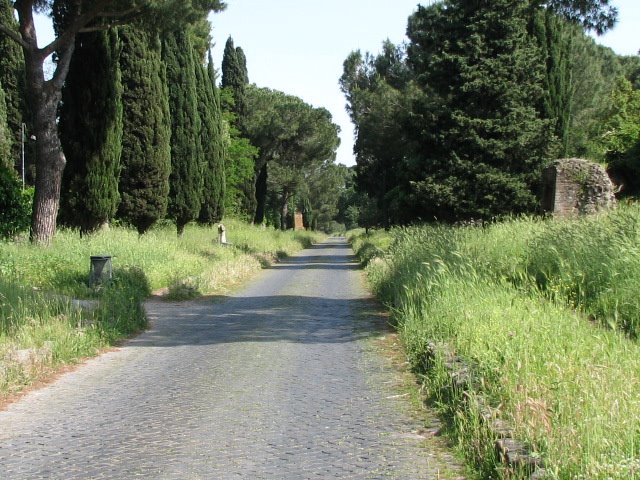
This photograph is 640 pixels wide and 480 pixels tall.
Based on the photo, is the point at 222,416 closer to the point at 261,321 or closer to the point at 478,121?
the point at 261,321

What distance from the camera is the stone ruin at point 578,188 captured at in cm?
1895

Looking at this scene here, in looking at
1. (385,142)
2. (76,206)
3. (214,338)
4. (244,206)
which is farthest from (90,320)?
(244,206)

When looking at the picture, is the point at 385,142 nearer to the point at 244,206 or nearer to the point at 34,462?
the point at 244,206

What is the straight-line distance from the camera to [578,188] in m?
19.2

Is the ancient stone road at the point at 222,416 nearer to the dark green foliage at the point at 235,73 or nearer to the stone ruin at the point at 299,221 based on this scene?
the dark green foliage at the point at 235,73

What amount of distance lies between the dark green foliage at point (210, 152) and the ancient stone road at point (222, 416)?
87.1ft

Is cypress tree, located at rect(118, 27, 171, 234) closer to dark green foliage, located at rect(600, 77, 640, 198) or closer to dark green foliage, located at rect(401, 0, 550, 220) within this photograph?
dark green foliage, located at rect(401, 0, 550, 220)

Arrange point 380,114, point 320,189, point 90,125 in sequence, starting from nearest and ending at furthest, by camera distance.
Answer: point 90,125, point 380,114, point 320,189

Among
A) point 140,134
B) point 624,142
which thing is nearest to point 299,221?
point 624,142

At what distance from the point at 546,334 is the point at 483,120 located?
18015 mm

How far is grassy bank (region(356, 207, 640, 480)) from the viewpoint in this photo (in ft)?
15.0

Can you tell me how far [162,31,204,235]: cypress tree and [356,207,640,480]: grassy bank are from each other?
1952 centimetres

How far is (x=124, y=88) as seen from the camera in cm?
2741

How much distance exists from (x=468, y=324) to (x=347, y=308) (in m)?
7.60
